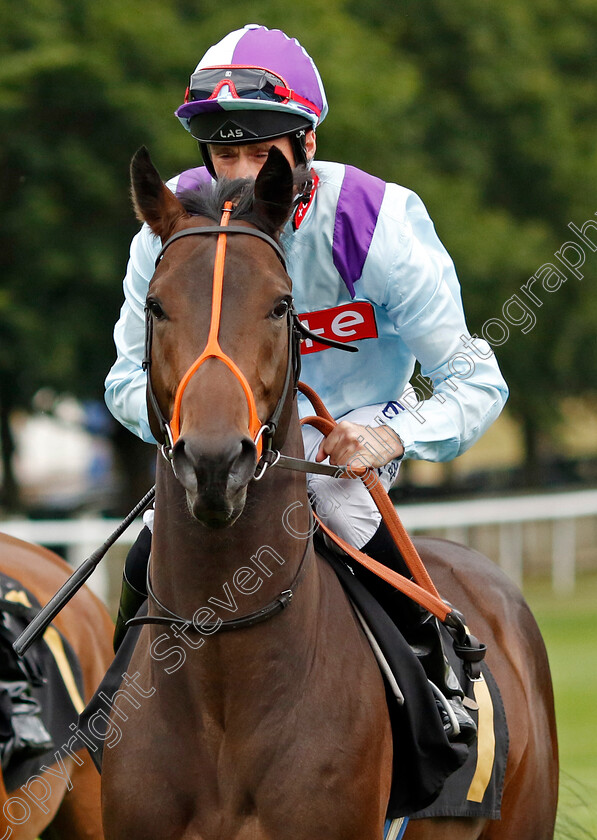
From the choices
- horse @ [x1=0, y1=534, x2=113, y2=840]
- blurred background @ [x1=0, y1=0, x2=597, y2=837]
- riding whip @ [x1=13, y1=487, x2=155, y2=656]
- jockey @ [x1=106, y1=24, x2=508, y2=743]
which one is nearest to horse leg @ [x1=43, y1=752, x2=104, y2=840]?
horse @ [x1=0, y1=534, x2=113, y2=840]

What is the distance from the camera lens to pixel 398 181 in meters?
14.8

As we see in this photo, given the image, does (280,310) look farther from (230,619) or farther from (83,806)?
(83,806)

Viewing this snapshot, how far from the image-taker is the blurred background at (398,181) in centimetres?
1248

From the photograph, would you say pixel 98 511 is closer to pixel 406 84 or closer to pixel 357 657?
pixel 406 84

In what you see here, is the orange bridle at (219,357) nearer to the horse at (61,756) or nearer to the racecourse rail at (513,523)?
the horse at (61,756)

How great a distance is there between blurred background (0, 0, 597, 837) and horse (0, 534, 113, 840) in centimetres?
328

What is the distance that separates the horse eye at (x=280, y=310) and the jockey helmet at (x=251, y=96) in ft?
2.09

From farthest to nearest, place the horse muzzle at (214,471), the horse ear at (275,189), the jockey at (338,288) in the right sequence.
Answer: the jockey at (338,288)
the horse ear at (275,189)
the horse muzzle at (214,471)

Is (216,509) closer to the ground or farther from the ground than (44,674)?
closer to the ground

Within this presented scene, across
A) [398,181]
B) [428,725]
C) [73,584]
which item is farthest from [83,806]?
[398,181]

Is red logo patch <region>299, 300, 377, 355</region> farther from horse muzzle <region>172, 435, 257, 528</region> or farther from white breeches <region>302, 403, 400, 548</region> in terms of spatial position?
horse muzzle <region>172, 435, 257, 528</region>

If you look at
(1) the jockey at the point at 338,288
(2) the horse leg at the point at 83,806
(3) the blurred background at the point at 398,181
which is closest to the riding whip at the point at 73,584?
(1) the jockey at the point at 338,288

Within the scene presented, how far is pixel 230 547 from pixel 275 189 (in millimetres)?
→ 886

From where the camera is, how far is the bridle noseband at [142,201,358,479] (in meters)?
2.77
